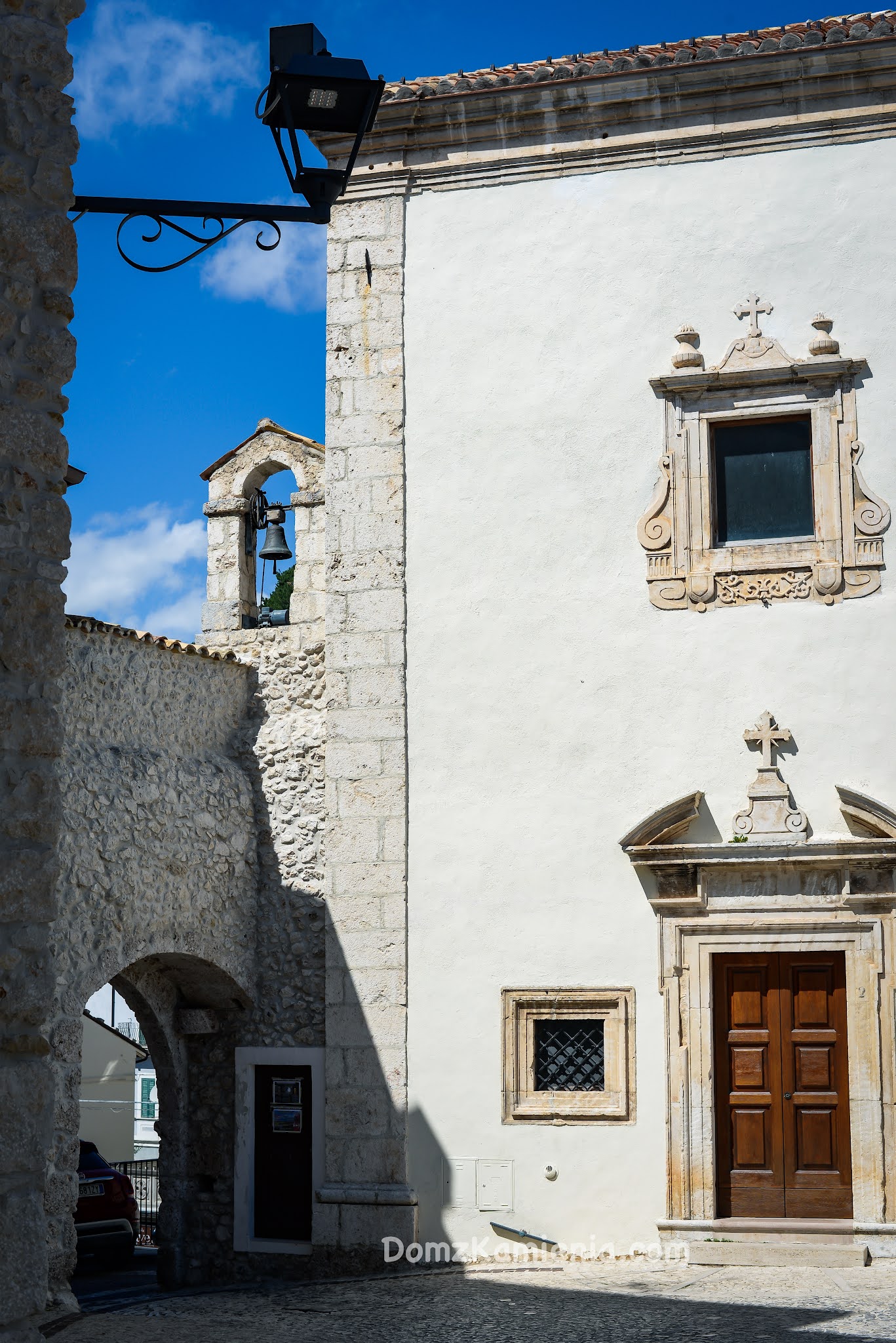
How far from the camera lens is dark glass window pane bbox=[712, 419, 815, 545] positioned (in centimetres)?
880

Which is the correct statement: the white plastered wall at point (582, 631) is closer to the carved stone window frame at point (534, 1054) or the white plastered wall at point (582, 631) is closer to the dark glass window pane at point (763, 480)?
the carved stone window frame at point (534, 1054)

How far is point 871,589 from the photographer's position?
849 centimetres

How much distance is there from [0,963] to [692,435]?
20.5 feet

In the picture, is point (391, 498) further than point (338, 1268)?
Yes

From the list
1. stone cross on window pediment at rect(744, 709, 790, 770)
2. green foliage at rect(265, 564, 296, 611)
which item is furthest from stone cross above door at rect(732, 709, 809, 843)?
green foliage at rect(265, 564, 296, 611)

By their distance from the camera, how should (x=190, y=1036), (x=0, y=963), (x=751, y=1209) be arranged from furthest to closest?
(x=190, y=1036) < (x=751, y=1209) < (x=0, y=963)

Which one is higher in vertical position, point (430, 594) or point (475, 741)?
point (430, 594)

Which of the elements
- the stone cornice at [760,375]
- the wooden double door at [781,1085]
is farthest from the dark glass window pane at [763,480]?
the wooden double door at [781,1085]

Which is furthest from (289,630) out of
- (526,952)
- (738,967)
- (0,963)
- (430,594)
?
(0,963)

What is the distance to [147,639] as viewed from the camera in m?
8.94

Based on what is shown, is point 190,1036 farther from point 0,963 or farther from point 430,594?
point 0,963

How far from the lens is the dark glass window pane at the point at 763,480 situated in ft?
28.9

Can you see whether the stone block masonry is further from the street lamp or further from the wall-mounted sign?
the street lamp

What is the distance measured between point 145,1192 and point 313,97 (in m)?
13.7
